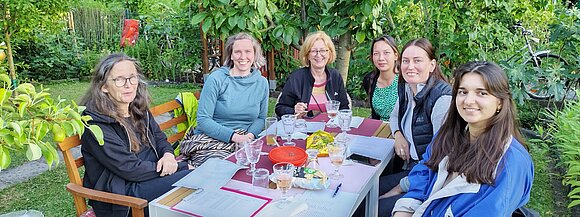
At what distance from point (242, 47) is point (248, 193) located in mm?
1520

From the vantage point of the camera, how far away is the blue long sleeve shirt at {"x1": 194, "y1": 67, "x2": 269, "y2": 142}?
9.98 ft

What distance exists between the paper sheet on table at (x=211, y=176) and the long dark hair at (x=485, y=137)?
0.98 metres

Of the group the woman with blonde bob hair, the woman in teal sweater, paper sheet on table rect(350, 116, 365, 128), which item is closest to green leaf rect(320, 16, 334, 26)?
the woman with blonde bob hair

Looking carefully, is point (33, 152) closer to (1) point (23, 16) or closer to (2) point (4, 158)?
(2) point (4, 158)

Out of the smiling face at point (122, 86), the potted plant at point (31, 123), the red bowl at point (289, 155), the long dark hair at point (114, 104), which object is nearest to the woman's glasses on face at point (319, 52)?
the red bowl at point (289, 155)

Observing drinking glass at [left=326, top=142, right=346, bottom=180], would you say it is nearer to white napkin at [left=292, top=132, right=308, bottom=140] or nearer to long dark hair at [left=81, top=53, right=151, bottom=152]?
white napkin at [left=292, top=132, right=308, bottom=140]

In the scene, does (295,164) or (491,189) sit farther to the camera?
(295,164)

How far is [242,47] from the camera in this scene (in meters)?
3.12

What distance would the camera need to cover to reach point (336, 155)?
6.79ft

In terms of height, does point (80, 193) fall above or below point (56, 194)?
above

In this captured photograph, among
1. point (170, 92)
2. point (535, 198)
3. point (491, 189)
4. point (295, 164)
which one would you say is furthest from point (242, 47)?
point (170, 92)

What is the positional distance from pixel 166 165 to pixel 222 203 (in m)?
0.79

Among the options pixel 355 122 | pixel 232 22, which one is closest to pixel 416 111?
pixel 355 122

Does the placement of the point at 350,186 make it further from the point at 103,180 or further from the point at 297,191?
the point at 103,180
